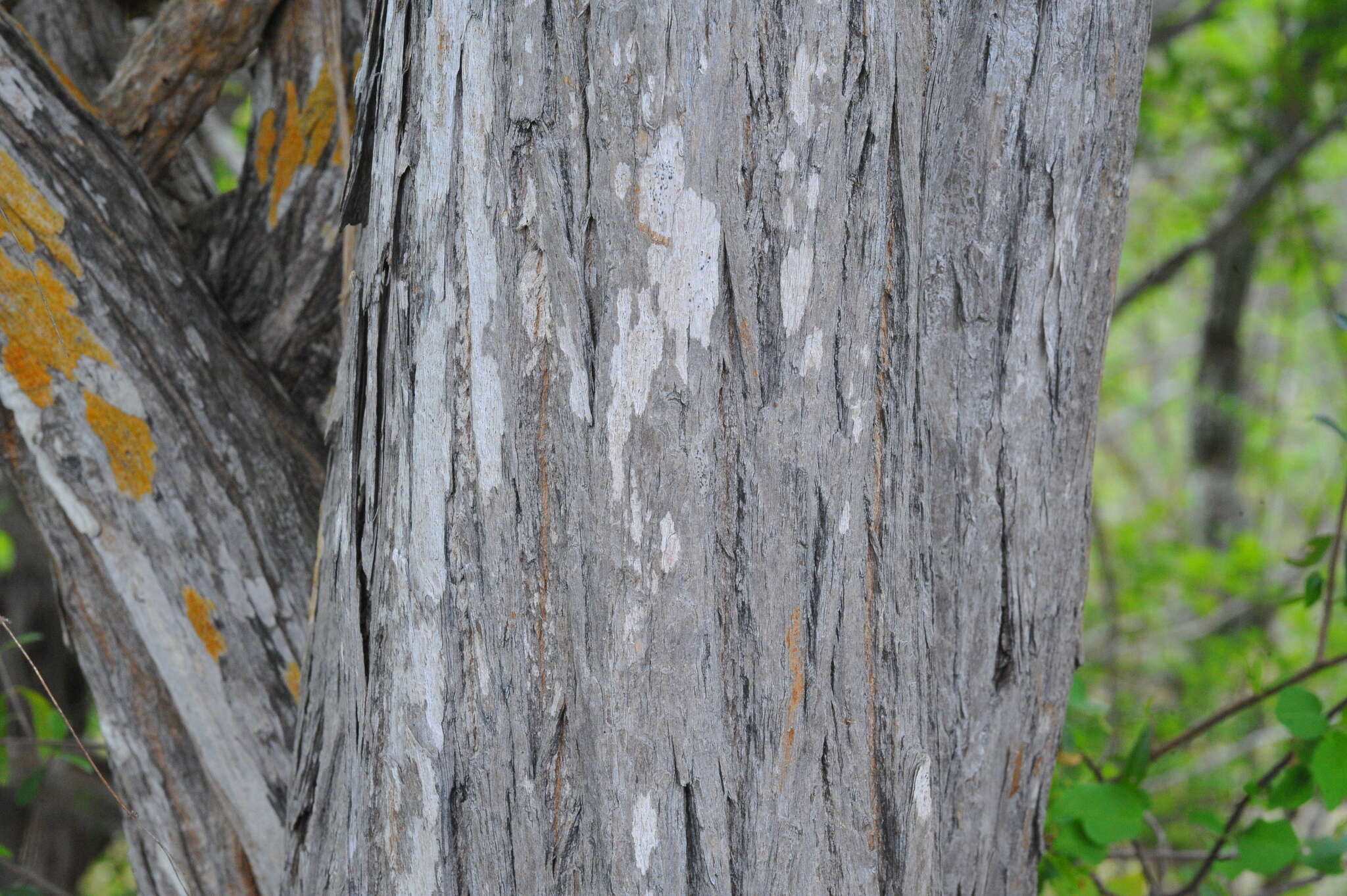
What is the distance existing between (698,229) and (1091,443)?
A: 0.58 m

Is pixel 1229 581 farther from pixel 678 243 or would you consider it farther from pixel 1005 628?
pixel 678 243

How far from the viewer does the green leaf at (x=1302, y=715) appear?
50.5 inches

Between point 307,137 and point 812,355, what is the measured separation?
1003mm

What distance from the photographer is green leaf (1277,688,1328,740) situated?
4.21 ft

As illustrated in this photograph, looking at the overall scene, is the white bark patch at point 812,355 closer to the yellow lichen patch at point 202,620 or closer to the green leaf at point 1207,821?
the yellow lichen patch at point 202,620

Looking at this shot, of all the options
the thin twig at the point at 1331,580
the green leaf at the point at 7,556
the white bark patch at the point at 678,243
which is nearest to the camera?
the white bark patch at the point at 678,243

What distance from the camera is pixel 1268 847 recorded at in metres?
1.34

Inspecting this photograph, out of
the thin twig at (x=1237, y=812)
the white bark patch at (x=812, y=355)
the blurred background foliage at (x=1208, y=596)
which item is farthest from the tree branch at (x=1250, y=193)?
the white bark patch at (x=812, y=355)

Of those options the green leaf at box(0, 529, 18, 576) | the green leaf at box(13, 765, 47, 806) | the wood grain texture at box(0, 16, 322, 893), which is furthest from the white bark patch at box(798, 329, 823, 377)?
the green leaf at box(0, 529, 18, 576)

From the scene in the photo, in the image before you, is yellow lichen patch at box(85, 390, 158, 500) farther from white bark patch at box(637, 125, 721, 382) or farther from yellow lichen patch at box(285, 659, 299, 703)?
white bark patch at box(637, 125, 721, 382)

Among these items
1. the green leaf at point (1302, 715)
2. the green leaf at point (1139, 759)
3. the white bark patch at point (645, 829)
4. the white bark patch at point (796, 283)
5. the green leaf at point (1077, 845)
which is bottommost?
the green leaf at point (1077, 845)

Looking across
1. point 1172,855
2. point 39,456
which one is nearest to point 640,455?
point 39,456

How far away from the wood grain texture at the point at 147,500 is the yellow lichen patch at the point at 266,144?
0.22m

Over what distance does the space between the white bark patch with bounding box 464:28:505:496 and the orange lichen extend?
0.29 metres
